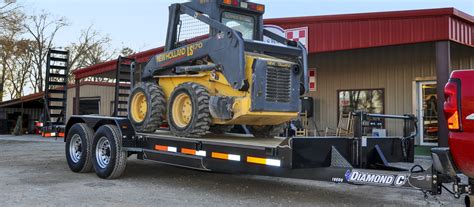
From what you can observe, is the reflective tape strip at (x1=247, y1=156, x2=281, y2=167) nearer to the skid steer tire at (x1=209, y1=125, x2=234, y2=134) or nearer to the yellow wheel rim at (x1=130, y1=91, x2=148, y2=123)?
the skid steer tire at (x1=209, y1=125, x2=234, y2=134)

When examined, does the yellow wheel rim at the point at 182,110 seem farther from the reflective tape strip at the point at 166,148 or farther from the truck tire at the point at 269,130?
the truck tire at the point at 269,130

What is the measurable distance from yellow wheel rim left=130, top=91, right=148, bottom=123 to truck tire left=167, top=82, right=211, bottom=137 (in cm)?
79

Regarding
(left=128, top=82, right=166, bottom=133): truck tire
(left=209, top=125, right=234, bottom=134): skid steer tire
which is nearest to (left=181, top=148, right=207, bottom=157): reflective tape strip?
(left=128, top=82, right=166, bottom=133): truck tire

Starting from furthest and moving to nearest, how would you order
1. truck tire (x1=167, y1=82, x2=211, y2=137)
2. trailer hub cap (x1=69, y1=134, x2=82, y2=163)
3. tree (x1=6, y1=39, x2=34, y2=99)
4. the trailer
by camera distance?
tree (x1=6, y1=39, x2=34, y2=99)
trailer hub cap (x1=69, y1=134, x2=82, y2=163)
truck tire (x1=167, y1=82, x2=211, y2=137)
the trailer

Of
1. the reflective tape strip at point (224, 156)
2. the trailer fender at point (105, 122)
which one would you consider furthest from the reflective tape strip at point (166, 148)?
the reflective tape strip at point (224, 156)

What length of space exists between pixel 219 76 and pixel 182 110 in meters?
0.91

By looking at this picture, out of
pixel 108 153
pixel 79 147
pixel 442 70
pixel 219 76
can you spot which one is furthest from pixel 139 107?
pixel 442 70

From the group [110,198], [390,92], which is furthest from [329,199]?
[390,92]

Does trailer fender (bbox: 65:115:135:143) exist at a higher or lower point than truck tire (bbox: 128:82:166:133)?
lower

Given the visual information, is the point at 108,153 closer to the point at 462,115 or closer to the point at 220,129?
the point at 220,129

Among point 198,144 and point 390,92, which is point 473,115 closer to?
point 198,144

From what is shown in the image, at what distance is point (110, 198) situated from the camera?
660 centimetres

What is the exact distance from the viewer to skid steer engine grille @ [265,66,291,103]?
6766 mm

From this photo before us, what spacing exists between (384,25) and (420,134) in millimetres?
5026
